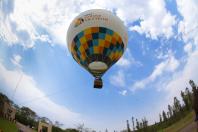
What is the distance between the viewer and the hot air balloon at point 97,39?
56.3 feet

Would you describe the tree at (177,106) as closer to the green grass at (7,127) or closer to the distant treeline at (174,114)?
the distant treeline at (174,114)

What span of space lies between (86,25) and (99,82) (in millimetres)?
3748

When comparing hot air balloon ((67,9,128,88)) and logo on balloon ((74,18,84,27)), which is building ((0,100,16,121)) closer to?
hot air balloon ((67,9,128,88))

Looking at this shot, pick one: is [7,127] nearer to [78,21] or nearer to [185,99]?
[78,21]

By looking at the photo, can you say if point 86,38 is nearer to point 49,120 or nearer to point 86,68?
point 86,68

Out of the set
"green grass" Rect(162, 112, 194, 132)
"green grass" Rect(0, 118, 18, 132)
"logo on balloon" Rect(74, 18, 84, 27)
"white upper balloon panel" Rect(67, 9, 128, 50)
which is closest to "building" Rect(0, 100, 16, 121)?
"green grass" Rect(0, 118, 18, 132)

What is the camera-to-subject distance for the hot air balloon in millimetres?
17156

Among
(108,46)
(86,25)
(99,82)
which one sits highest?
(86,25)

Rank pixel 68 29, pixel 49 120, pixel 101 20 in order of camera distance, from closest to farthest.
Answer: pixel 101 20
pixel 68 29
pixel 49 120

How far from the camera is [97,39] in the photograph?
56.6 feet

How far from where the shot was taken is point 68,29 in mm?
18734

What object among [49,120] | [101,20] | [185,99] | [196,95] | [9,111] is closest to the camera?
[196,95]

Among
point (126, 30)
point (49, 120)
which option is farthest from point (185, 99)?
point (126, 30)

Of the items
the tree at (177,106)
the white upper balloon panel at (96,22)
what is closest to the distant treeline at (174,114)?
the tree at (177,106)
